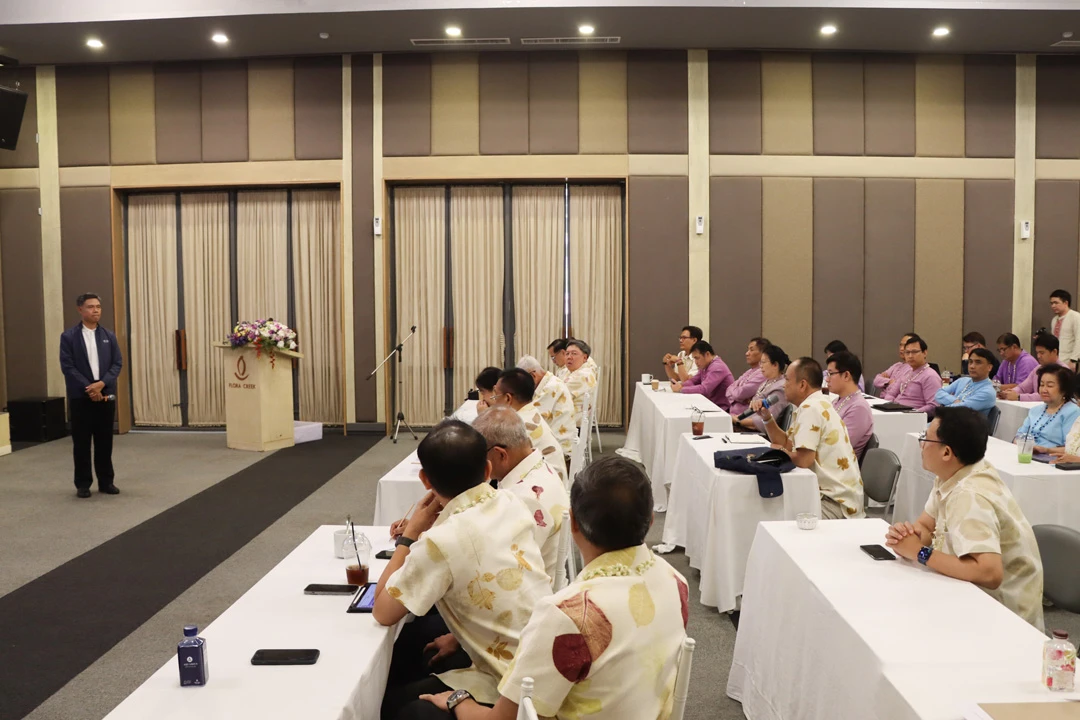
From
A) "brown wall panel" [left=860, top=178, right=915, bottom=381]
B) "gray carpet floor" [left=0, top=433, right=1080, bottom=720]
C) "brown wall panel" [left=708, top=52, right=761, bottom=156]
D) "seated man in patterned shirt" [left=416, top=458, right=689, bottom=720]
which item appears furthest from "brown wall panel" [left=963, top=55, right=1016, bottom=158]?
"seated man in patterned shirt" [left=416, top=458, right=689, bottom=720]

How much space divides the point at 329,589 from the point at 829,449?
280 centimetres

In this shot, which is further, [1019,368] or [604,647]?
[1019,368]

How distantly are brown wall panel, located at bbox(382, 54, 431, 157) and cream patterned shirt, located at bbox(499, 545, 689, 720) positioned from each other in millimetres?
8633

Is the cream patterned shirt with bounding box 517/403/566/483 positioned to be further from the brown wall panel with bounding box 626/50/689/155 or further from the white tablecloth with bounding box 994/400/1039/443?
the brown wall panel with bounding box 626/50/689/155

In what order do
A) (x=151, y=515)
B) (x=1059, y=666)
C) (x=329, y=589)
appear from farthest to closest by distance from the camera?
(x=151, y=515) < (x=329, y=589) < (x=1059, y=666)

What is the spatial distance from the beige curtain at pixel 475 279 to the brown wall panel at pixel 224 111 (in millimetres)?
2614

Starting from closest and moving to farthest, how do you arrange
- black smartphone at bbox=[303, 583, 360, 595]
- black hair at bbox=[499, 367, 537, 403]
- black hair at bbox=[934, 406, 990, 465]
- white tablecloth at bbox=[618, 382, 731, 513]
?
black smartphone at bbox=[303, 583, 360, 595] < black hair at bbox=[934, 406, 990, 465] < black hair at bbox=[499, 367, 537, 403] < white tablecloth at bbox=[618, 382, 731, 513]

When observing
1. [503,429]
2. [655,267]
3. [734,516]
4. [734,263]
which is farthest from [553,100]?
[503,429]

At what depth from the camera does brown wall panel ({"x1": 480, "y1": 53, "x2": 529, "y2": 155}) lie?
9.72 metres

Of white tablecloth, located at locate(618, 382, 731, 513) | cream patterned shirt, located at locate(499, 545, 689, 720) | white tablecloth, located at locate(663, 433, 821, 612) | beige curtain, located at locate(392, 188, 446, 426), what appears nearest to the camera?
cream patterned shirt, located at locate(499, 545, 689, 720)

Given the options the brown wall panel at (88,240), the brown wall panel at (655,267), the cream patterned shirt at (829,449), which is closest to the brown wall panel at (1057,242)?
the brown wall panel at (655,267)

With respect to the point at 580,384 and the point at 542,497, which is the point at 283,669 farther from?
the point at 580,384

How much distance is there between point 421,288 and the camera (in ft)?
33.2

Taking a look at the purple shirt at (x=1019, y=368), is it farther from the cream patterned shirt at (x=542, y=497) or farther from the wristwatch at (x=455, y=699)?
the wristwatch at (x=455, y=699)
